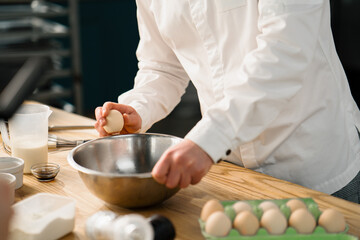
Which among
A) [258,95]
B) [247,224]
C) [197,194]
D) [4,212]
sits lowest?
[197,194]

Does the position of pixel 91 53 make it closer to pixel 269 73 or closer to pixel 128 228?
pixel 269 73

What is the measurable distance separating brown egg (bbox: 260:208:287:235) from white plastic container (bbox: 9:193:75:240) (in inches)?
15.0

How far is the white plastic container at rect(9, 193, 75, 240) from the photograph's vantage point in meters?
0.89

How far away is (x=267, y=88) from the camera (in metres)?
1.08

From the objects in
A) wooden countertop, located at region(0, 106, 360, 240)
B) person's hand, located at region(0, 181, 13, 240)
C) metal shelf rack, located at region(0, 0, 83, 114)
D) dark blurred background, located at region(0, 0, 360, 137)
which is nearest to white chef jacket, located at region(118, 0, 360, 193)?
wooden countertop, located at region(0, 106, 360, 240)

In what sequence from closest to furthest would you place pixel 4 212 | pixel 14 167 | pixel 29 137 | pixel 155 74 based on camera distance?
pixel 4 212, pixel 14 167, pixel 29 137, pixel 155 74

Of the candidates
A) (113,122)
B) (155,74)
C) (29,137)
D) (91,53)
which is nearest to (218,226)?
(113,122)

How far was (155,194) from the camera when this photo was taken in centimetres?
103

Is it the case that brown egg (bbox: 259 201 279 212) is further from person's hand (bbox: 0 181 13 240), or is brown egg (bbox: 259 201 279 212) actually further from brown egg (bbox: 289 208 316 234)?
person's hand (bbox: 0 181 13 240)

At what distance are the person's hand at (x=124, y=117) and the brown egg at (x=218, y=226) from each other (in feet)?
1.90

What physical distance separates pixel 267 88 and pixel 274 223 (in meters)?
0.33

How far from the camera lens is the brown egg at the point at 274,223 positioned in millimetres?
882

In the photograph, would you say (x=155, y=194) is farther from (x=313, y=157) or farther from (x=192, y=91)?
(x=192, y=91)

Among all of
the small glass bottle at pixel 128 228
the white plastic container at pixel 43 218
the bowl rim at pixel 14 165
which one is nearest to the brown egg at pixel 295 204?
the small glass bottle at pixel 128 228
